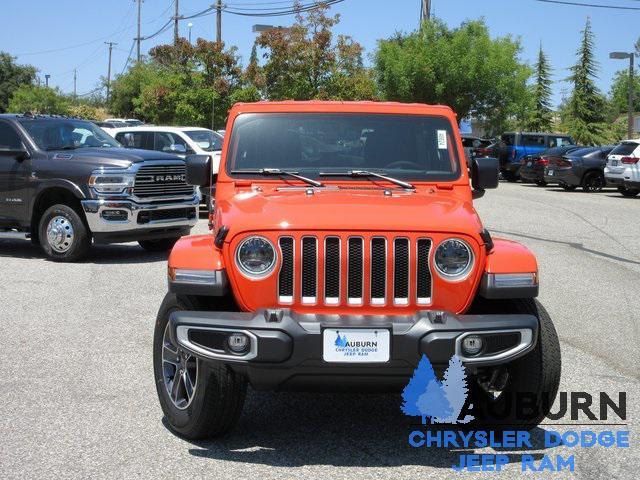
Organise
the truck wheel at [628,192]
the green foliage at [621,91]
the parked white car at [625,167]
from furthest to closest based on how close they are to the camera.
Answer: the green foliage at [621,91] → the truck wheel at [628,192] → the parked white car at [625,167]

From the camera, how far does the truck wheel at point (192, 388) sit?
484 centimetres

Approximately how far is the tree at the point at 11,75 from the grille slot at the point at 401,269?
97972 millimetres

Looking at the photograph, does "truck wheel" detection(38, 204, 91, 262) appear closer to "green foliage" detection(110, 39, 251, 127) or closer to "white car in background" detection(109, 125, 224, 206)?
"white car in background" detection(109, 125, 224, 206)

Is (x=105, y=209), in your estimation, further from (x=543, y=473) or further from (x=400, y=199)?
(x=543, y=473)

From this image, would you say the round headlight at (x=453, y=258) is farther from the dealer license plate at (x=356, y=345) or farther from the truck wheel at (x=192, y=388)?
the truck wheel at (x=192, y=388)

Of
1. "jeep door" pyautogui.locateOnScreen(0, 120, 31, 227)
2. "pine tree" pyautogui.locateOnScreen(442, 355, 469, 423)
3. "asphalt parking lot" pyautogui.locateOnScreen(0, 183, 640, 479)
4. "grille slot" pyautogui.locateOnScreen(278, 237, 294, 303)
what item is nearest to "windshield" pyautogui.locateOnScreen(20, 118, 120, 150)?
"jeep door" pyautogui.locateOnScreen(0, 120, 31, 227)

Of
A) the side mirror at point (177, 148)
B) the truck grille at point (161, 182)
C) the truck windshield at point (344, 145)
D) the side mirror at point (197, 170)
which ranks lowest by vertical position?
the truck grille at point (161, 182)

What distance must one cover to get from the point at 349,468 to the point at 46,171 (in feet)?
29.4

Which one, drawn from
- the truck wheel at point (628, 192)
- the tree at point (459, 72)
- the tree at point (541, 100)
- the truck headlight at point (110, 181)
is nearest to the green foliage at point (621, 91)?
the tree at point (541, 100)

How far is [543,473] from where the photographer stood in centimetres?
473

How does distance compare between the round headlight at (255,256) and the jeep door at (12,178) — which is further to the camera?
the jeep door at (12,178)

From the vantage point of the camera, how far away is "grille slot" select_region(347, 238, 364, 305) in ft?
15.6

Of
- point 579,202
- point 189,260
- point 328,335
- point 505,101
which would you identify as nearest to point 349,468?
point 328,335

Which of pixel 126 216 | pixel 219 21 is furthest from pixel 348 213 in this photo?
pixel 219 21
